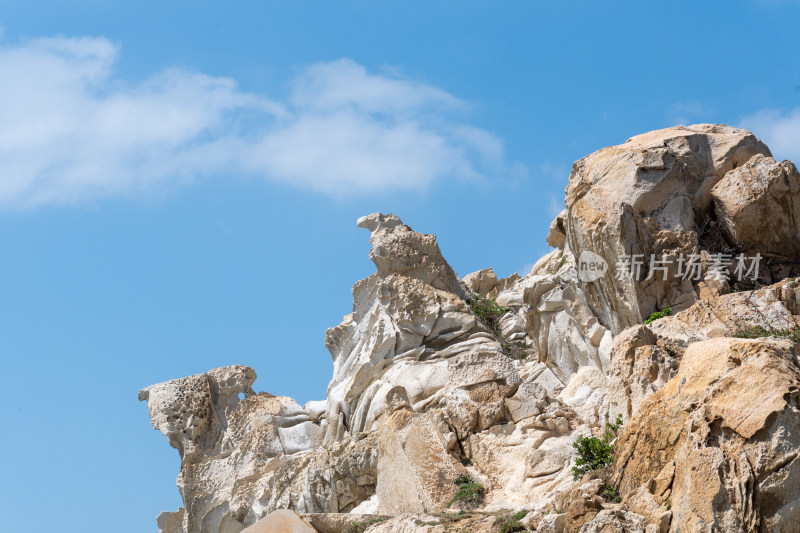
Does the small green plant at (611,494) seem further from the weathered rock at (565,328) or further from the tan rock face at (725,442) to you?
A: the weathered rock at (565,328)

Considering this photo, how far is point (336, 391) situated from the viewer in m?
23.0

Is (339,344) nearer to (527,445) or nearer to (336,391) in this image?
(336,391)

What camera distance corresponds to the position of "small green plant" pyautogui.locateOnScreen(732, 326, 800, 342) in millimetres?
16766

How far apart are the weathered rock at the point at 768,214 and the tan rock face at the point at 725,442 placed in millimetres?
7328

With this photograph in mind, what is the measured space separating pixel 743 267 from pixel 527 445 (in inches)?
215

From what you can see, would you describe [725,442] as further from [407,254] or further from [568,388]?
[407,254]

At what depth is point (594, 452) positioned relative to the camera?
14.6 meters

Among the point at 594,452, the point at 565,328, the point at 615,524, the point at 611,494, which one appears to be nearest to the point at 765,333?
the point at 594,452

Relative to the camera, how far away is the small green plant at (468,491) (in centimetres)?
1634

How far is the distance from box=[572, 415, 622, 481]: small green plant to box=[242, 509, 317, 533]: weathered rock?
3560 millimetres

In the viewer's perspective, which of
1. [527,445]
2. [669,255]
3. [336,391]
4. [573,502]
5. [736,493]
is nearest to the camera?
[736,493]

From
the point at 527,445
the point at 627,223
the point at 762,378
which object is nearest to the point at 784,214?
the point at 627,223

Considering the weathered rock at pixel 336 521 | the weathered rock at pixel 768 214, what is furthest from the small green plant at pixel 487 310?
the weathered rock at pixel 336 521

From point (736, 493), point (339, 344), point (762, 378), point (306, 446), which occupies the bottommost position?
point (736, 493)
